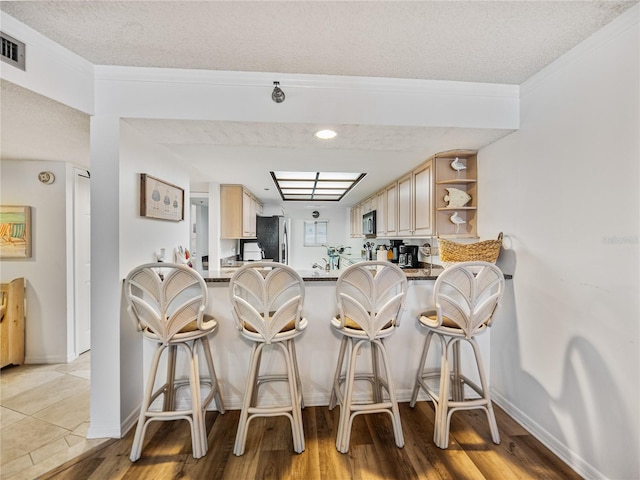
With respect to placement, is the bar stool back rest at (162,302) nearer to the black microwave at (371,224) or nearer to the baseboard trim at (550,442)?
the baseboard trim at (550,442)

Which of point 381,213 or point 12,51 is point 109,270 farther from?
point 381,213

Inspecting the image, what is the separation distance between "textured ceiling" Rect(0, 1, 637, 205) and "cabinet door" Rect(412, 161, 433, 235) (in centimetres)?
54

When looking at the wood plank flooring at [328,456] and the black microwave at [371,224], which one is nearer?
the wood plank flooring at [328,456]

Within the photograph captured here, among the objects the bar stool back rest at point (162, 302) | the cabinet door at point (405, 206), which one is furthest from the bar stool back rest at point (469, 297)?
the cabinet door at point (405, 206)

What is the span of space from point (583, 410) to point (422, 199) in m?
1.87

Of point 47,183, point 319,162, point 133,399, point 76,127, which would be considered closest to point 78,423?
point 133,399

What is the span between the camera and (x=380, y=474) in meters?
1.47

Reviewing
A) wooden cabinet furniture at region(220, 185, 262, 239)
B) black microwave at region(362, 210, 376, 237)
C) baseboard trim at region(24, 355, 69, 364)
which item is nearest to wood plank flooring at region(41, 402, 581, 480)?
baseboard trim at region(24, 355, 69, 364)

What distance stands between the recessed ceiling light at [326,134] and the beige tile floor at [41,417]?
2360mm

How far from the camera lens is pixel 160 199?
7.05ft

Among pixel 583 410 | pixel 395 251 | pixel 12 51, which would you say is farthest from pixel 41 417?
pixel 395 251

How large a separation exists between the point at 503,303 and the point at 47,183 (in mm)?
4231

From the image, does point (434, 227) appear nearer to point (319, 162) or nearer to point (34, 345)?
point (319, 162)

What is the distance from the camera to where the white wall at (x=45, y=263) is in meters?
2.81
